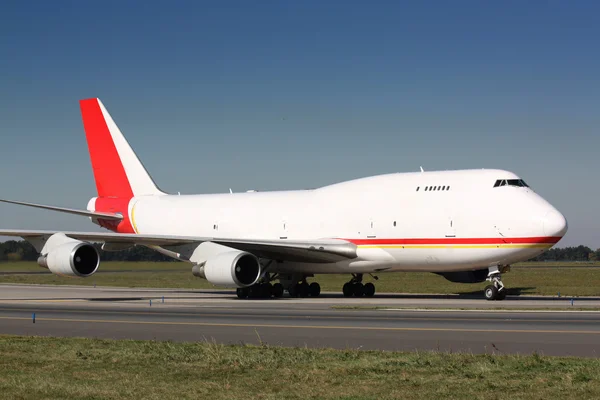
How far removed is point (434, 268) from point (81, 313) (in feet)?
45.0

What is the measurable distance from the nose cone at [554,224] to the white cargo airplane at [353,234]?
4 cm

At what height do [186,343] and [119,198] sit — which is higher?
[119,198]

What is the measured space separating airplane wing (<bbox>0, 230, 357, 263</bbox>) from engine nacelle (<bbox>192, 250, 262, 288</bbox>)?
578 mm

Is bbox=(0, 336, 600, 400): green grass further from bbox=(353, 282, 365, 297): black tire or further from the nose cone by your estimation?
bbox=(353, 282, 365, 297): black tire

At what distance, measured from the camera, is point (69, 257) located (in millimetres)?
32250

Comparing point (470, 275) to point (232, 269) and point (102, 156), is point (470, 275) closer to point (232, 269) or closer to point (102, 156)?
point (232, 269)

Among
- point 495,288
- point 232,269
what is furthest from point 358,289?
point 495,288

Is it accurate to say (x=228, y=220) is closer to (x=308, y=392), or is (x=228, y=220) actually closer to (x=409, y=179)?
(x=409, y=179)

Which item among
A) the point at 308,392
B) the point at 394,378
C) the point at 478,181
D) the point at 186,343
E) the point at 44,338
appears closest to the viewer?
the point at 308,392

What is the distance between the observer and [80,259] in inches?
1294

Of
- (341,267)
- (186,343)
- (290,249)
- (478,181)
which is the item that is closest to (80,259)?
(290,249)

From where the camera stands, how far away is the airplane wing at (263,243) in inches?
1316

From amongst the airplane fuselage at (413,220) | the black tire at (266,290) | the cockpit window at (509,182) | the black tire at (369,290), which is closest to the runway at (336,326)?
the airplane fuselage at (413,220)

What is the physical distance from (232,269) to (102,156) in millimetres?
15323
